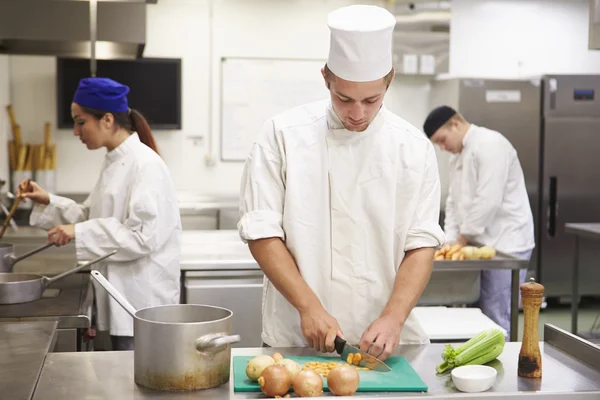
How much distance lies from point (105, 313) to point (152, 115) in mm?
3033

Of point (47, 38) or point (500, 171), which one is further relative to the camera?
point (500, 171)

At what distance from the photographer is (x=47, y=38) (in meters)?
2.91

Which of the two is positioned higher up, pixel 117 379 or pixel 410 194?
pixel 410 194

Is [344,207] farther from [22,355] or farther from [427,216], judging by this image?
[22,355]

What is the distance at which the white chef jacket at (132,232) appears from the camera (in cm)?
286

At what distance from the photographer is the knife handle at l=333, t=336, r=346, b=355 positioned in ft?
5.32

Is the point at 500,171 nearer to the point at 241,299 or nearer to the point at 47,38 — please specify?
the point at 241,299

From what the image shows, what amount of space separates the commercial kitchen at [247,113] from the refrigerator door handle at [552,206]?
13 millimetres

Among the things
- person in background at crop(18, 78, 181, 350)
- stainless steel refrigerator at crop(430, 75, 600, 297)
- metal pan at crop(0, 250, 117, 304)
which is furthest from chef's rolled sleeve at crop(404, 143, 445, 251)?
stainless steel refrigerator at crop(430, 75, 600, 297)

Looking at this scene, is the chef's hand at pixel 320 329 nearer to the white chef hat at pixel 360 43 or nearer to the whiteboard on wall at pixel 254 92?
the white chef hat at pixel 360 43

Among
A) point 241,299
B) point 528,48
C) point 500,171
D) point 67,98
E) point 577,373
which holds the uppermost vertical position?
point 528,48

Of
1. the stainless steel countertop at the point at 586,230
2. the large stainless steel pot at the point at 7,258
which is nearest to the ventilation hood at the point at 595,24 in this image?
the large stainless steel pot at the point at 7,258

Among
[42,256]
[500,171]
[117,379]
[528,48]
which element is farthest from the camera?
[528,48]

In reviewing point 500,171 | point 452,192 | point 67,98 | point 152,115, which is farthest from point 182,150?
Result: point 500,171
